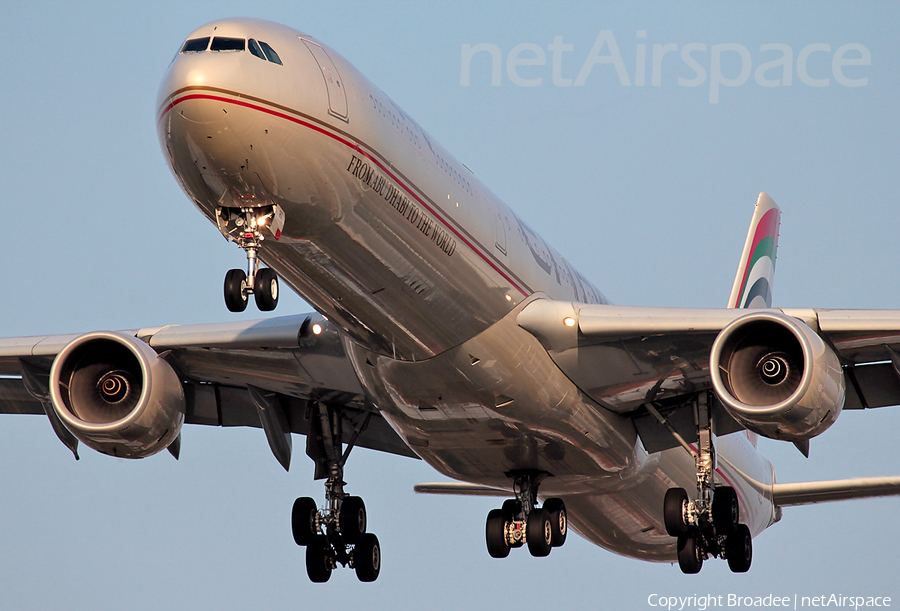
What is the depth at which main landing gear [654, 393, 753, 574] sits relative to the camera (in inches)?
773

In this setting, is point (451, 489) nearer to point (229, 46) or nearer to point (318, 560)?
point (318, 560)

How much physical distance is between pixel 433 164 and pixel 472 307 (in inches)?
78.7

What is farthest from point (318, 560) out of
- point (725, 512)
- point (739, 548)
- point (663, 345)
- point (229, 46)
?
point (229, 46)

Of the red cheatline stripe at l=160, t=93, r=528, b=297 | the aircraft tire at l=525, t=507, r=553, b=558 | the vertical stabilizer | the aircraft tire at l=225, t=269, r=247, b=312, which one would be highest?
the vertical stabilizer

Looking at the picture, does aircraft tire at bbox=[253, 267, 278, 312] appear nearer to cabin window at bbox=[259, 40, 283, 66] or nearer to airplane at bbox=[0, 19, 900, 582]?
airplane at bbox=[0, 19, 900, 582]

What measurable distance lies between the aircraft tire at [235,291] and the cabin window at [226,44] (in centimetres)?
255

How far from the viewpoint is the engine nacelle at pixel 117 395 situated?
19281mm

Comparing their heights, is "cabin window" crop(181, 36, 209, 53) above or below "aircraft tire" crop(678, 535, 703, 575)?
above

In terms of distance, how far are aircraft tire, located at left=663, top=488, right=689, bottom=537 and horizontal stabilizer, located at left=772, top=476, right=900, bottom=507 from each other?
397 cm

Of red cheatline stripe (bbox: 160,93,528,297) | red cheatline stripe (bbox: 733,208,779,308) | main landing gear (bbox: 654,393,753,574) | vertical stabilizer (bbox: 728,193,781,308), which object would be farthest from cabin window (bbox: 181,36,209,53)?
red cheatline stripe (bbox: 733,208,779,308)

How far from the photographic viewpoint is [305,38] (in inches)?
623

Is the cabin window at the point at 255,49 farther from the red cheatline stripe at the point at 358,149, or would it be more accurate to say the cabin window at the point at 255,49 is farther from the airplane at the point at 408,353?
the red cheatline stripe at the point at 358,149

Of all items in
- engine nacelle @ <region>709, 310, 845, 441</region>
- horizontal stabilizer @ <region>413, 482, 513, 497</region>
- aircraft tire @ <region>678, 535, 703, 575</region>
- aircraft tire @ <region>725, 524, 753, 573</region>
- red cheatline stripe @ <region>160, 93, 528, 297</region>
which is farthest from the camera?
horizontal stabilizer @ <region>413, 482, 513, 497</region>

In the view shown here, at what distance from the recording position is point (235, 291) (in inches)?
585
